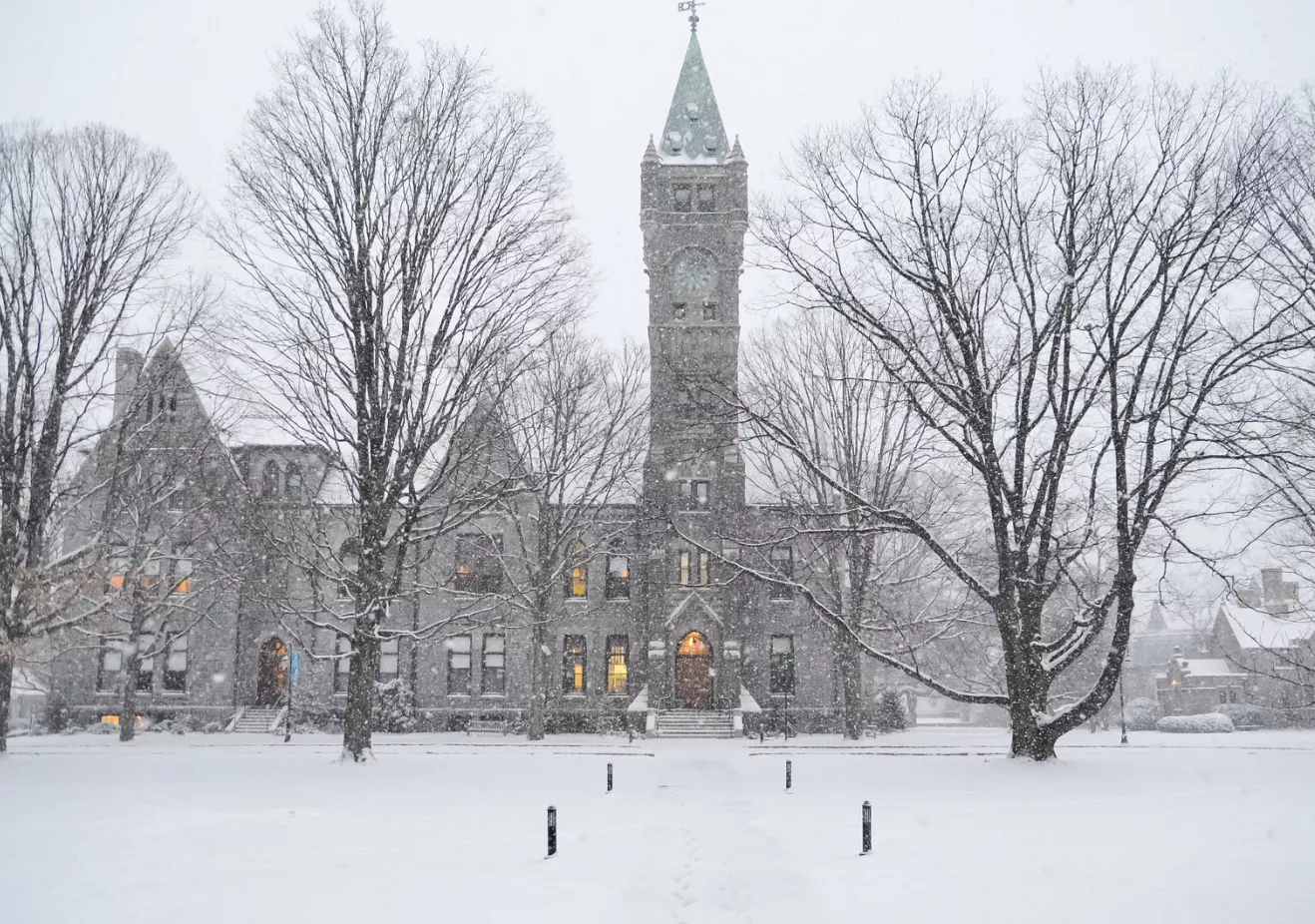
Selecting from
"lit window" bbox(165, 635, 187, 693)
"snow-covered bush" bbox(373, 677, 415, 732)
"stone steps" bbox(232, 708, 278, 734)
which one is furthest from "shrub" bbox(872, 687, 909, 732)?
"lit window" bbox(165, 635, 187, 693)

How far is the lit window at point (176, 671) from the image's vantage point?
38188 millimetres

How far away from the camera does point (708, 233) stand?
133 feet

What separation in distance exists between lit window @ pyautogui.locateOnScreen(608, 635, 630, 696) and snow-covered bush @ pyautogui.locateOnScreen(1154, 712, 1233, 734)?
26.0 m

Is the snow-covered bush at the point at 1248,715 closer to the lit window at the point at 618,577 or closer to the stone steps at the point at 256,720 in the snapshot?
the lit window at the point at 618,577

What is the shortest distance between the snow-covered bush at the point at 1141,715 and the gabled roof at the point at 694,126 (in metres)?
34.3

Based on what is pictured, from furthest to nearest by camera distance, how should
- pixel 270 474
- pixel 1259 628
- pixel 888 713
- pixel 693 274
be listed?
pixel 1259 628 → pixel 693 274 → pixel 888 713 → pixel 270 474

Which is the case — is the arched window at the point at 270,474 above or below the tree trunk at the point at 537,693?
above

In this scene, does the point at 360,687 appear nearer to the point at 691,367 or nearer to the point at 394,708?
the point at 394,708

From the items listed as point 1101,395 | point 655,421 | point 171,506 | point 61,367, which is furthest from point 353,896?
Answer: point 171,506

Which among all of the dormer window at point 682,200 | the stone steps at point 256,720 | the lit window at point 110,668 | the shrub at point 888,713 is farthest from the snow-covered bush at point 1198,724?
the lit window at point 110,668

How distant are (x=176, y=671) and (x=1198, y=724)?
45.2 meters

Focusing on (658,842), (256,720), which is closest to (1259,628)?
(256,720)

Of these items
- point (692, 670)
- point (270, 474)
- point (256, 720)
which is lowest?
point (256, 720)

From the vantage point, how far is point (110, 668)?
38250mm
